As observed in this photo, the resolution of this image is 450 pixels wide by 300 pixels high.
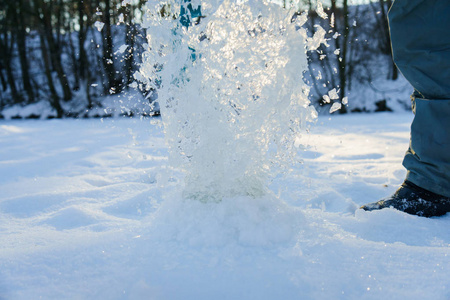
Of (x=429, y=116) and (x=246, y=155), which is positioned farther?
(x=429, y=116)

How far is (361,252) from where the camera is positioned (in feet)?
3.29

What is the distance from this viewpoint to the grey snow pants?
4.89 ft

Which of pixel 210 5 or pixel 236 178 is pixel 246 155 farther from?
pixel 210 5

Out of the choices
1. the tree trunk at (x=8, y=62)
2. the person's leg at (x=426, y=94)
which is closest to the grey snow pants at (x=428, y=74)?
the person's leg at (x=426, y=94)

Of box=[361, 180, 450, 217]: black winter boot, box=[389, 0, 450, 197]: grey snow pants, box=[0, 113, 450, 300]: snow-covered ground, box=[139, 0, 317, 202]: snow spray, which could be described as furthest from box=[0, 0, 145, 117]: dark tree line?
box=[361, 180, 450, 217]: black winter boot

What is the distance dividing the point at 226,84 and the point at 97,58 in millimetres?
10207

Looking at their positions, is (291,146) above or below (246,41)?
below

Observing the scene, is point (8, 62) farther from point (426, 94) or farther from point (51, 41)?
point (426, 94)

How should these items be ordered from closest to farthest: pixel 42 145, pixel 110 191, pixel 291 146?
pixel 291 146 < pixel 110 191 < pixel 42 145

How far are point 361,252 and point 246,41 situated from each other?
0.83m

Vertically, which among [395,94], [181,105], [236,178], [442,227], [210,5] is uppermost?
[210,5]

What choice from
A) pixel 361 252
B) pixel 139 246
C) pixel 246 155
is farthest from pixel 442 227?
pixel 139 246

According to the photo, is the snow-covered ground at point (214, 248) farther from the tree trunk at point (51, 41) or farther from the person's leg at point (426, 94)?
the tree trunk at point (51, 41)

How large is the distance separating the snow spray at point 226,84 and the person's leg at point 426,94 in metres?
0.57
